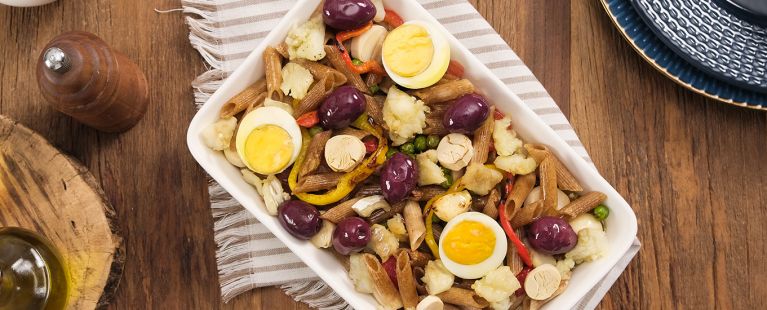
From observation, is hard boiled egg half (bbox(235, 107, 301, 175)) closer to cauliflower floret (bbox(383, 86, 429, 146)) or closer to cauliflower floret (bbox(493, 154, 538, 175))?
cauliflower floret (bbox(383, 86, 429, 146))

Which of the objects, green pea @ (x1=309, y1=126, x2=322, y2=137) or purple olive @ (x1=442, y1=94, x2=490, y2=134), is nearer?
purple olive @ (x1=442, y1=94, x2=490, y2=134)

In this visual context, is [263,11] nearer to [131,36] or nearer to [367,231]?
[131,36]

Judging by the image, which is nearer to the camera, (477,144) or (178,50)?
(477,144)

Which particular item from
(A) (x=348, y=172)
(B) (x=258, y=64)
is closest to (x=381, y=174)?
(A) (x=348, y=172)

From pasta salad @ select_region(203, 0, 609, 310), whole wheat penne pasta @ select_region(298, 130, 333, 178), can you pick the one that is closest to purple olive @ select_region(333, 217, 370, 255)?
pasta salad @ select_region(203, 0, 609, 310)

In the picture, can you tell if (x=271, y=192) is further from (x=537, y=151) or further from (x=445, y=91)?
(x=537, y=151)
